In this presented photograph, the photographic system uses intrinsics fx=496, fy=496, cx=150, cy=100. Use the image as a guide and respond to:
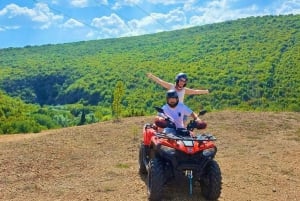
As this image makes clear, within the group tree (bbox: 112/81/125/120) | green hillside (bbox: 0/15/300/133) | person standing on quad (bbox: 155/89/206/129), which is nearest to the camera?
person standing on quad (bbox: 155/89/206/129)

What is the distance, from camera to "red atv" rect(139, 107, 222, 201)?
264 inches

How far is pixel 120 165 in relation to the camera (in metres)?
9.75

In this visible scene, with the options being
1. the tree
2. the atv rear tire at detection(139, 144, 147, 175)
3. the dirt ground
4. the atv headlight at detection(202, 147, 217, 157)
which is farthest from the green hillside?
the atv headlight at detection(202, 147, 217, 157)

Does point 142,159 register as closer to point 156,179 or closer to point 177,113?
point 177,113

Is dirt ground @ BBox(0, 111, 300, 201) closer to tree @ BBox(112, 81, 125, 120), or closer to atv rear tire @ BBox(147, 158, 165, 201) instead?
atv rear tire @ BBox(147, 158, 165, 201)

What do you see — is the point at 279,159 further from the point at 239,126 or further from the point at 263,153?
the point at 239,126

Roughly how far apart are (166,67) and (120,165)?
54.5 m

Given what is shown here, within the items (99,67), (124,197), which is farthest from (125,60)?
(124,197)

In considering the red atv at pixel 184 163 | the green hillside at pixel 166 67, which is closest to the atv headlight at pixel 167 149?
the red atv at pixel 184 163

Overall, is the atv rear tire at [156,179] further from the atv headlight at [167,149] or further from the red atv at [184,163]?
the atv headlight at [167,149]

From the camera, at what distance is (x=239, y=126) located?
15.2 meters

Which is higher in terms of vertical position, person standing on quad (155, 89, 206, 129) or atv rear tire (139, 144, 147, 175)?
person standing on quad (155, 89, 206, 129)

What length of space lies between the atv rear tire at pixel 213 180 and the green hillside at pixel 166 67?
32469 millimetres

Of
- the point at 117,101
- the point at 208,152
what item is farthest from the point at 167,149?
the point at 117,101
